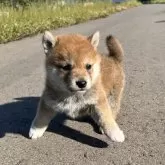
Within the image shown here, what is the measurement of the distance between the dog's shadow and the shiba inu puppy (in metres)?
0.23

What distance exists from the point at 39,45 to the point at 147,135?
8.22 meters

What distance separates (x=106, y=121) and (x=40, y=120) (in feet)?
2.22

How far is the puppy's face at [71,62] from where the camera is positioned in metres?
4.36

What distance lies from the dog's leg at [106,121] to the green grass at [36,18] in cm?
866

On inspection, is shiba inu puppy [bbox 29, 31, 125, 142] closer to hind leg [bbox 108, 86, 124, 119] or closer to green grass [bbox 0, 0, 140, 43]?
hind leg [bbox 108, 86, 124, 119]

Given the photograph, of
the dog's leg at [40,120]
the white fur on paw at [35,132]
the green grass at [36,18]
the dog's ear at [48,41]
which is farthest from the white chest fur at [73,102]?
the green grass at [36,18]

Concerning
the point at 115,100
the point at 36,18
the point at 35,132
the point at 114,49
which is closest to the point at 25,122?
the point at 35,132

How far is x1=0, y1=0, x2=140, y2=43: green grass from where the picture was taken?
1408 centimetres

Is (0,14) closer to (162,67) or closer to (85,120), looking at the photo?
(162,67)

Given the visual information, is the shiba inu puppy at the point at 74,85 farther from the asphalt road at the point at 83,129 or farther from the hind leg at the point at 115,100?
the hind leg at the point at 115,100

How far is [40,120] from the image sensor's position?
15.7 feet

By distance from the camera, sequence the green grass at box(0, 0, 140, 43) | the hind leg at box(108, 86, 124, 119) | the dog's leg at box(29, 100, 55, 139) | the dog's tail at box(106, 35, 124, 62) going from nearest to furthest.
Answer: the dog's leg at box(29, 100, 55, 139) < the hind leg at box(108, 86, 124, 119) < the dog's tail at box(106, 35, 124, 62) < the green grass at box(0, 0, 140, 43)

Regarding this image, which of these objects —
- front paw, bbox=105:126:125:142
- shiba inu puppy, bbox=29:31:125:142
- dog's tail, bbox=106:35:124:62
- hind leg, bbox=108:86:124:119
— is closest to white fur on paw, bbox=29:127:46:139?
shiba inu puppy, bbox=29:31:125:142

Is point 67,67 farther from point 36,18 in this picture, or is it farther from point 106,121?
point 36,18
